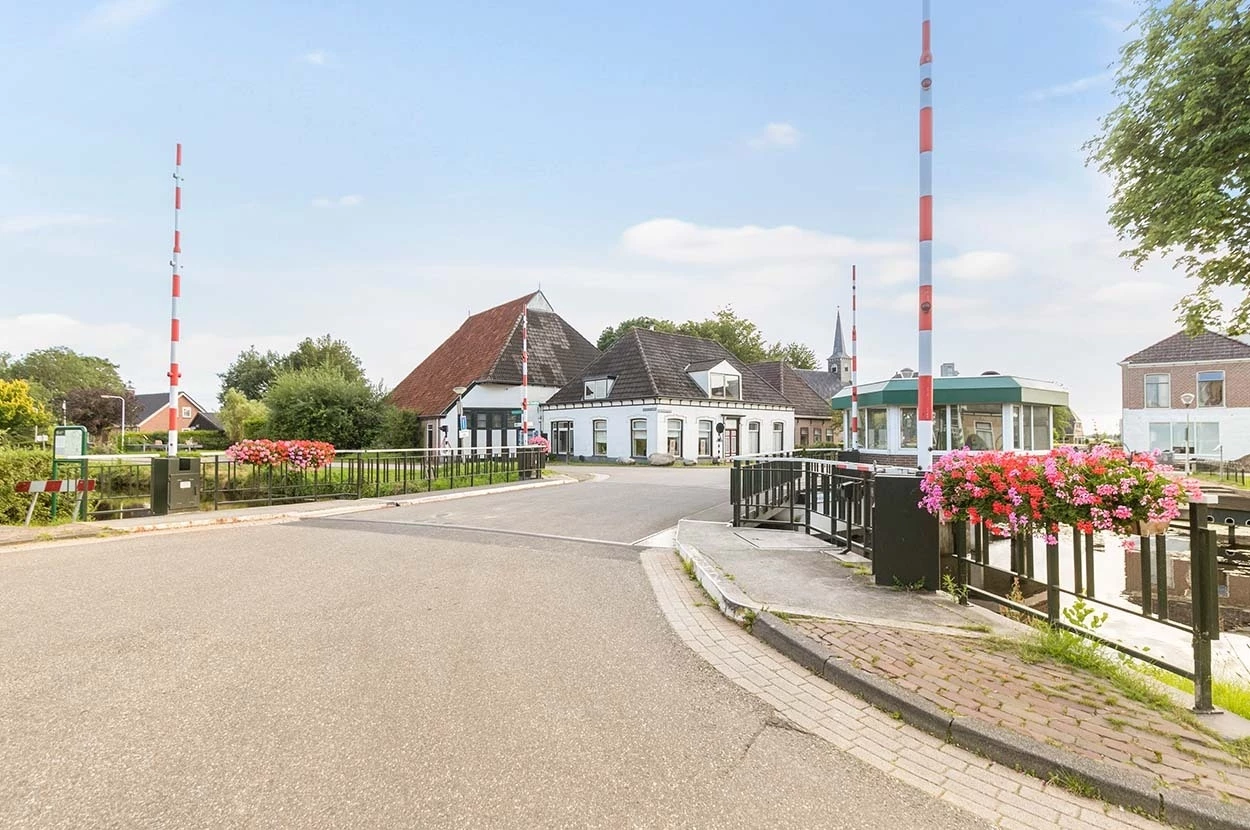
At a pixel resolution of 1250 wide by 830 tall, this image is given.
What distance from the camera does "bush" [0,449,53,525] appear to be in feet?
33.3

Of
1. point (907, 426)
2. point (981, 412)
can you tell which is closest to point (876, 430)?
point (907, 426)

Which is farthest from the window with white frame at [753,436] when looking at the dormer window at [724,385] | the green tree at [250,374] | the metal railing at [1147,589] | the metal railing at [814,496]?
the green tree at [250,374]

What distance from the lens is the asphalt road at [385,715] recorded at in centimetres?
267

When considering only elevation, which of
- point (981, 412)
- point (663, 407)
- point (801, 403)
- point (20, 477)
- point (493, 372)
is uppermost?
point (493, 372)

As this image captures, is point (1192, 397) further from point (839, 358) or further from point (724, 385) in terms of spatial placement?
point (839, 358)

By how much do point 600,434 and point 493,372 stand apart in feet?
23.7

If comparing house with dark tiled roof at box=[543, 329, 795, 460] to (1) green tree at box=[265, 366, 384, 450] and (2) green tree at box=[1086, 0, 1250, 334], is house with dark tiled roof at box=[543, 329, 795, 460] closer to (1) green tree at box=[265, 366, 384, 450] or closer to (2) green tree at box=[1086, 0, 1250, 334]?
(1) green tree at box=[265, 366, 384, 450]

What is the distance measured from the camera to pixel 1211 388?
3688 cm

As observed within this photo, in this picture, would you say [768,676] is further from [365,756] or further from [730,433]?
[730,433]

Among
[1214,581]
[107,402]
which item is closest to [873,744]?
[1214,581]

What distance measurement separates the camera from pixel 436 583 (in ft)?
22.1

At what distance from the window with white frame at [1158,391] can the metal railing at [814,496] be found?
38984 millimetres

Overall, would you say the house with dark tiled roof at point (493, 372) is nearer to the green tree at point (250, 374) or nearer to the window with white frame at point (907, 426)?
the window with white frame at point (907, 426)

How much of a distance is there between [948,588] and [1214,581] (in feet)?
7.39
